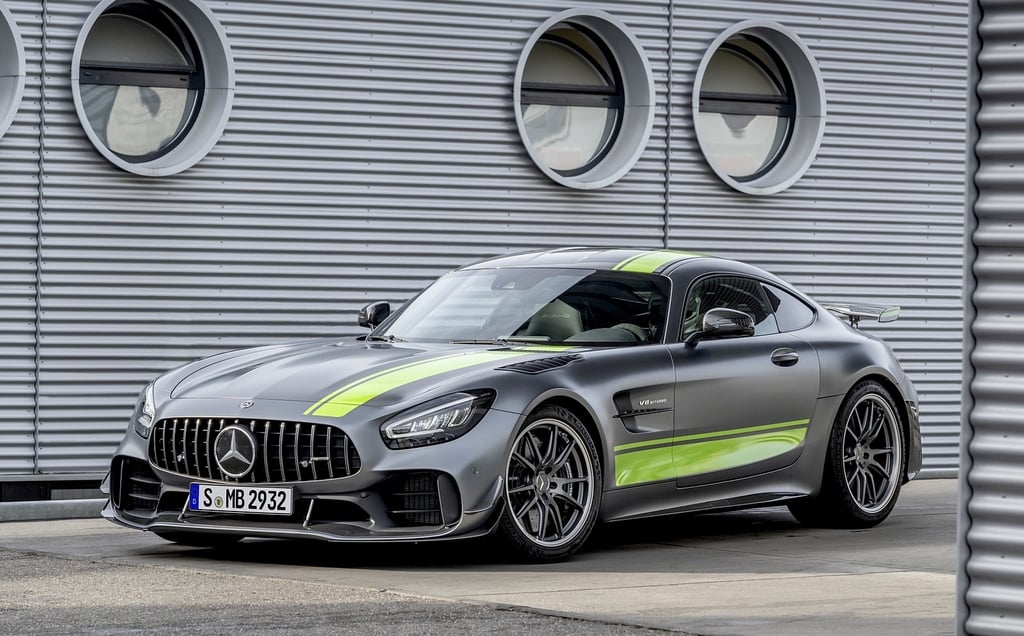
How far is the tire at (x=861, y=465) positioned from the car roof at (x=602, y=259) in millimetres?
1271

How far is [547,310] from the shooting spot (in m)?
9.03

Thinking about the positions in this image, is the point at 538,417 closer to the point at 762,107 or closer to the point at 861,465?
the point at 861,465

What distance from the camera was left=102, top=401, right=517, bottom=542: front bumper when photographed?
301 inches

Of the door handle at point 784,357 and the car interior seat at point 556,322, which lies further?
the door handle at point 784,357

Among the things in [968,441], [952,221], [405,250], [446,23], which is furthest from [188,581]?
[952,221]

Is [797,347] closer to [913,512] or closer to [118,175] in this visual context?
[913,512]

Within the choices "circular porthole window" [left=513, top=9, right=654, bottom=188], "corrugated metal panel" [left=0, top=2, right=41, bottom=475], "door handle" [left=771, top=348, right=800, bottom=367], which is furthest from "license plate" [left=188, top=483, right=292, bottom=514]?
"circular porthole window" [left=513, top=9, right=654, bottom=188]

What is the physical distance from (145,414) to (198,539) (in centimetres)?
68

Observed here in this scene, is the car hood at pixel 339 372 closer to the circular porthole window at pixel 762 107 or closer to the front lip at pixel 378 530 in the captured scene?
the front lip at pixel 378 530

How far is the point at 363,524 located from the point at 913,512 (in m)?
4.68

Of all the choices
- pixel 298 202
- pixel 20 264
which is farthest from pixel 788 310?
pixel 20 264

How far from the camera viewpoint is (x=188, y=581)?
7.29 m

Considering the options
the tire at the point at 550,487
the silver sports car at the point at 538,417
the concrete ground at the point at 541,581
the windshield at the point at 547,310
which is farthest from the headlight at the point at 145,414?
the tire at the point at 550,487

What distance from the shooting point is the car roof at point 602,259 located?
9.38 m
